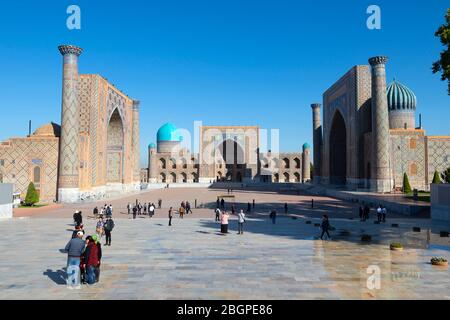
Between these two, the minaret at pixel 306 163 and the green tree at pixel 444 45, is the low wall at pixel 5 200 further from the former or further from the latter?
the minaret at pixel 306 163

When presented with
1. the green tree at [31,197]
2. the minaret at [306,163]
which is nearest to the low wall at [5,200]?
the green tree at [31,197]

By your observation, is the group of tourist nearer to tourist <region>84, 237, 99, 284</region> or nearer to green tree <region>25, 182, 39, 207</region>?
tourist <region>84, 237, 99, 284</region>

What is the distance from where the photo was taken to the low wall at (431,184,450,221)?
58.9 ft

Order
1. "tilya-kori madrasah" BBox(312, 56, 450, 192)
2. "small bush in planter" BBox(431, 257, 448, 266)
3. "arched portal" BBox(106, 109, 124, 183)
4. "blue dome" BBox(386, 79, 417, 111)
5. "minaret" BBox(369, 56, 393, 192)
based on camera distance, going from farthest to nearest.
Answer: "blue dome" BBox(386, 79, 417, 111), "arched portal" BBox(106, 109, 124, 183), "tilya-kori madrasah" BBox(312, 56, 450, 192), "minaret" BBox(369, 56, 393, 192), "small bush in planter" BBox(431, 257, 448, 266)

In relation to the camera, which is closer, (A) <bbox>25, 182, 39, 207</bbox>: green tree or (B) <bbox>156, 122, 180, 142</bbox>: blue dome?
(A) <bbox>25, 182, 39, 207</bbox>: green tree

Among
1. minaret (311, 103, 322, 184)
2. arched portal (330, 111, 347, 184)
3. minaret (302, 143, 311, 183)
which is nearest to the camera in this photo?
arched portal (330, 111, 347, 184)

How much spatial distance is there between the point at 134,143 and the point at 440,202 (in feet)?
118

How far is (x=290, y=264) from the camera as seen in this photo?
905cm

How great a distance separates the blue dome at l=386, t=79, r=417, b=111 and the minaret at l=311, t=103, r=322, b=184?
11476 millimetres

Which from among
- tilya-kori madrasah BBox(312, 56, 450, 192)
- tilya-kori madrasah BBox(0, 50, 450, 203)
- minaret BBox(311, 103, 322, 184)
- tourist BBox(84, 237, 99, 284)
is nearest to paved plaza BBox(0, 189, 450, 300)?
tourist BBox(84, 237, 99, 284)

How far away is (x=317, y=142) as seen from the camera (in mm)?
53281
